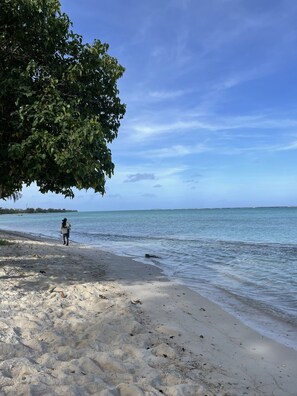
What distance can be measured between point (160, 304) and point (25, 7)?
27.2 ft

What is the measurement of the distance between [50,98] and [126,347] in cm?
614

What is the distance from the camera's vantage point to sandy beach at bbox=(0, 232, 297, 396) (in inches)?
168

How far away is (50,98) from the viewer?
8.66m

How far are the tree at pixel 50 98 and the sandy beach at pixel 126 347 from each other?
3019 mm

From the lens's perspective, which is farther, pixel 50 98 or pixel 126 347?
pixel 50 98

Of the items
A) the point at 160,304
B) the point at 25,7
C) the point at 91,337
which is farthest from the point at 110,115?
the point at 91,337

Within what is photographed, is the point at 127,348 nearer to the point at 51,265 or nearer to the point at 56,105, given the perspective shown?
the point at 56,105

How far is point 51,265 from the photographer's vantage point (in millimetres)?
13859

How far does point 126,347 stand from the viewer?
557cm

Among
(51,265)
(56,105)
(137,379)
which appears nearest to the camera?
(137,379)

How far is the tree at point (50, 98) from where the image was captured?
820 cm

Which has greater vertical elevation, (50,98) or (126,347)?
(50,98)

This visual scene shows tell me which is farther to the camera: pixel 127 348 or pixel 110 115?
pixel 110 115

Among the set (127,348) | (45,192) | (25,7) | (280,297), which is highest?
(25,7)
